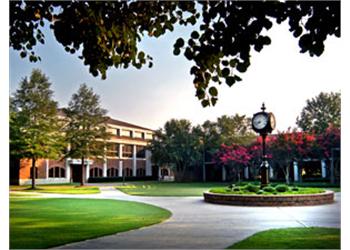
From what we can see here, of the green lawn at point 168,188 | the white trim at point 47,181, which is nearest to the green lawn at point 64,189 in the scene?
the white trim at point 47,181

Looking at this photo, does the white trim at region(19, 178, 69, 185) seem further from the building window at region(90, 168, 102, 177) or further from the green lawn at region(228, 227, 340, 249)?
the green lawn at region(228, 227, 340, 249)

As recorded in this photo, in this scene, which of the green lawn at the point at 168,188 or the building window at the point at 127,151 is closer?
the building window at the point at 127,151

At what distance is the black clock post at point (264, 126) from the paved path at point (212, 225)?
91 centimetres

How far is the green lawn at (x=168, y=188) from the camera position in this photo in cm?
697

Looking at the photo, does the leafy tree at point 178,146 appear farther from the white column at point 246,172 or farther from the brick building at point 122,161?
the white column at point 246,172

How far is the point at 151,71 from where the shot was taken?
4.13 meters

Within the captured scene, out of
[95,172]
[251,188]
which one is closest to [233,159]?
[251,188]

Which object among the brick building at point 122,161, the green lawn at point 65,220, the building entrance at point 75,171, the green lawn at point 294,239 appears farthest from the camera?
the building entrance at point 75,171

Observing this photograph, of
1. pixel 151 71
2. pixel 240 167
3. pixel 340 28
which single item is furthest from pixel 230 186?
pixel 340 28

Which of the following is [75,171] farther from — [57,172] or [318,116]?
[318,116]

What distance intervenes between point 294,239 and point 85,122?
8360mm

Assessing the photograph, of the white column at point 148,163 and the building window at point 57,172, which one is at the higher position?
the white column at point 148,163

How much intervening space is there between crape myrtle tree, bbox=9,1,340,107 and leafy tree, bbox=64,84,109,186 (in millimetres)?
5726

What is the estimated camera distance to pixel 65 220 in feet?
14.6
